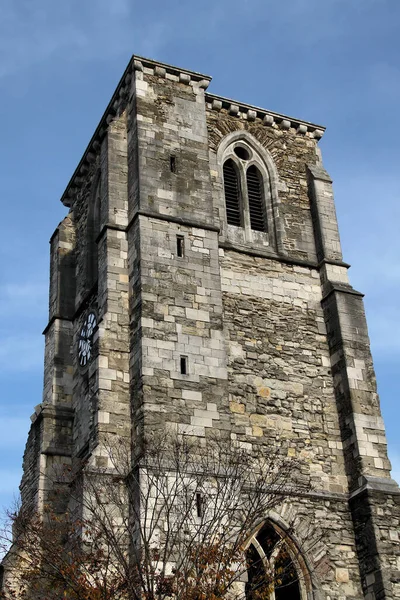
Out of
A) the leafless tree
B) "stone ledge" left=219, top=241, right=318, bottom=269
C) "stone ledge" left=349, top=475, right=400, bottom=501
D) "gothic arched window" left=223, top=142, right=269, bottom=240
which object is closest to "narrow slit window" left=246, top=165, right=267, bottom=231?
"gothic arched window" left=223, top=142, right=269, bottom=240

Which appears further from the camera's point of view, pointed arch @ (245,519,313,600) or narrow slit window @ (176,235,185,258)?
narrow slit window @ (176,235,185,258)

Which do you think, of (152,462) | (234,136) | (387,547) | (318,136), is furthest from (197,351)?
(318,136)

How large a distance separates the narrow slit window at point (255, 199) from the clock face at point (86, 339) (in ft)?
14.5

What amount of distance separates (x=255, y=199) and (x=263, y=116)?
2538 mm

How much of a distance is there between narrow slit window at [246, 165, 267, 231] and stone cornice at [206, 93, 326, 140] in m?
1.47

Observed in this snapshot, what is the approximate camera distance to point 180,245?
20.0 meters

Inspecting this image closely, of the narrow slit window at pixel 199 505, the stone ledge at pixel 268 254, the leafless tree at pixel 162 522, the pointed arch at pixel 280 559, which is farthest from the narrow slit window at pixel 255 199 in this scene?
the narrow slit window at pixel 199 505

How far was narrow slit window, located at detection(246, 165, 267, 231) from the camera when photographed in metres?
22.5

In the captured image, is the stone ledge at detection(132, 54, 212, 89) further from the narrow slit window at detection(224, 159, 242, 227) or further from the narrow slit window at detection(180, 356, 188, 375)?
the narrow slit window at detection(180, 356, 188, 375)

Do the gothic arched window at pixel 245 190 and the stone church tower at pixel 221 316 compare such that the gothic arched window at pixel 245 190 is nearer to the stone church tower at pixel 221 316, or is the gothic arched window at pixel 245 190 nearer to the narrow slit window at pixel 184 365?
the stone church tower at pixel 221 316

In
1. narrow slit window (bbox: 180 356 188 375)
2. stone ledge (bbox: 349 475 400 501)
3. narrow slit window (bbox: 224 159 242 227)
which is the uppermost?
narrow slit window (bbox: 224 159 242 227)

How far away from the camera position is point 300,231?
73.7 ft

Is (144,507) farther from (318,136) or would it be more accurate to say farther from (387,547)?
(318,136)

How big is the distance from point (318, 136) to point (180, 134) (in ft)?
15.8
